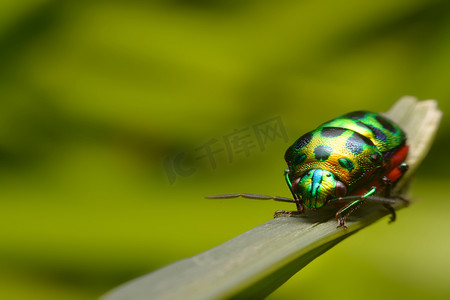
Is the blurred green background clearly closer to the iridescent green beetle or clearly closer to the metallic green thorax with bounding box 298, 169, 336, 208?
the iridescent green beetle

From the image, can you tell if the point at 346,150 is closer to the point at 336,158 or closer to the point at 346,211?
the point at 336,158

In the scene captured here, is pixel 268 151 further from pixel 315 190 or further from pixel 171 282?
pixel 171 282

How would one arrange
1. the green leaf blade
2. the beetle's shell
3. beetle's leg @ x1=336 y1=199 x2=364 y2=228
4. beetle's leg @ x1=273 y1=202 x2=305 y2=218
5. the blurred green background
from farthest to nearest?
the blurred green background, the beetle's shell, beetle's leg @ x1=273 y1=202 x2=305 y2=218, beetle's leg @ x1=336 y1=199 x2=364 y2=228, the green leaf blade

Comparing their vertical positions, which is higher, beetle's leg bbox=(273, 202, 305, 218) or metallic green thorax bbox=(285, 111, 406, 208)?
metallic green thorax bbox=(285, 111, 406, 208)

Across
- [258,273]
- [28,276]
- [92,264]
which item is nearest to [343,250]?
[92,264]

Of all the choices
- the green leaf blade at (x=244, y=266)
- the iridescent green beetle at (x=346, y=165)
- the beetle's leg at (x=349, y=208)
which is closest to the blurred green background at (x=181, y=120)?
the iridescent green beetle at (x=346, y=165)

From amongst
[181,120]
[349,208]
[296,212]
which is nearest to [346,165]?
[349,208]

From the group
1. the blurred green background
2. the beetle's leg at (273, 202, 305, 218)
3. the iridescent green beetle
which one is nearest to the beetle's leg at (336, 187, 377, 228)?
the iridescent green beetle

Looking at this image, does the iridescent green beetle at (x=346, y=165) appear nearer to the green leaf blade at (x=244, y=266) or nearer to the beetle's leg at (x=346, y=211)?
the beetle's leg at (x=346, y=211)
